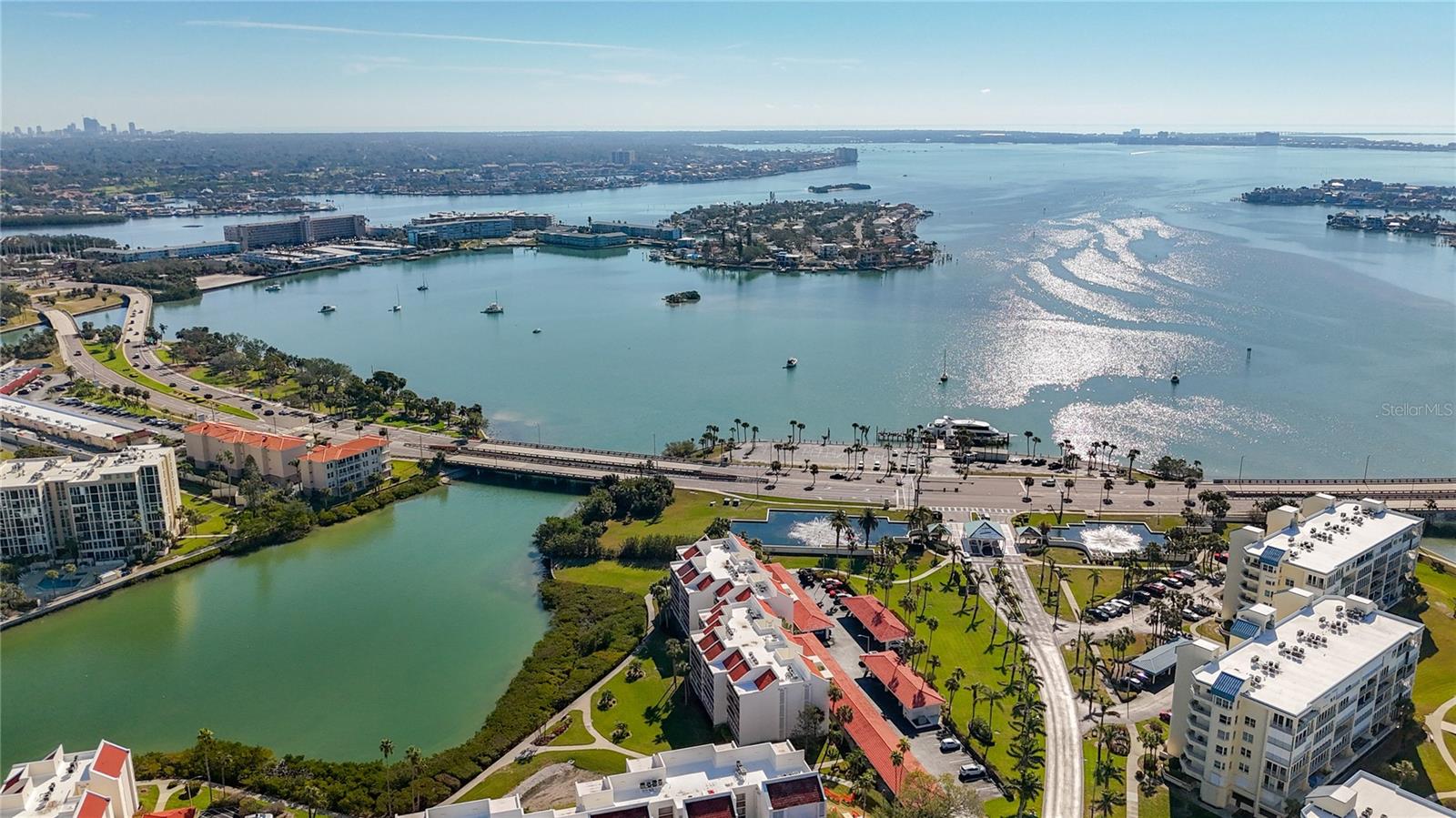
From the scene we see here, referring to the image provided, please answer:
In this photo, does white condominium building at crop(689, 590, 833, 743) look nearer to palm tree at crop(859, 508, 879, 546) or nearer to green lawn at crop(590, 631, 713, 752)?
green lawn at crop(590, 631, 713, 752)

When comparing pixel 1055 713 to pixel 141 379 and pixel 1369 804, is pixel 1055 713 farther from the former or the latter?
pixel 141 379

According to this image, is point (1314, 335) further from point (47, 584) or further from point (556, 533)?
point (47, 584)

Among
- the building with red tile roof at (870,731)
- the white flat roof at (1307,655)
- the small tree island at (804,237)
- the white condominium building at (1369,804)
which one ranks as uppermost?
the small tree island at (804,237)

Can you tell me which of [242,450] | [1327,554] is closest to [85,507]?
[242,450]

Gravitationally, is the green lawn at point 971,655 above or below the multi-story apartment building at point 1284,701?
below

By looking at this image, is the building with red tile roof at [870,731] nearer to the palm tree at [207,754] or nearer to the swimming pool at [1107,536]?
the swimming pool at [1107,536]

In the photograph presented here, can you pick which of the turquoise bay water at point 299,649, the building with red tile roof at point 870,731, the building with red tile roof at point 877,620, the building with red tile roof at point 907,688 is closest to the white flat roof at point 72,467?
the turquoise bay water at point 299,649
